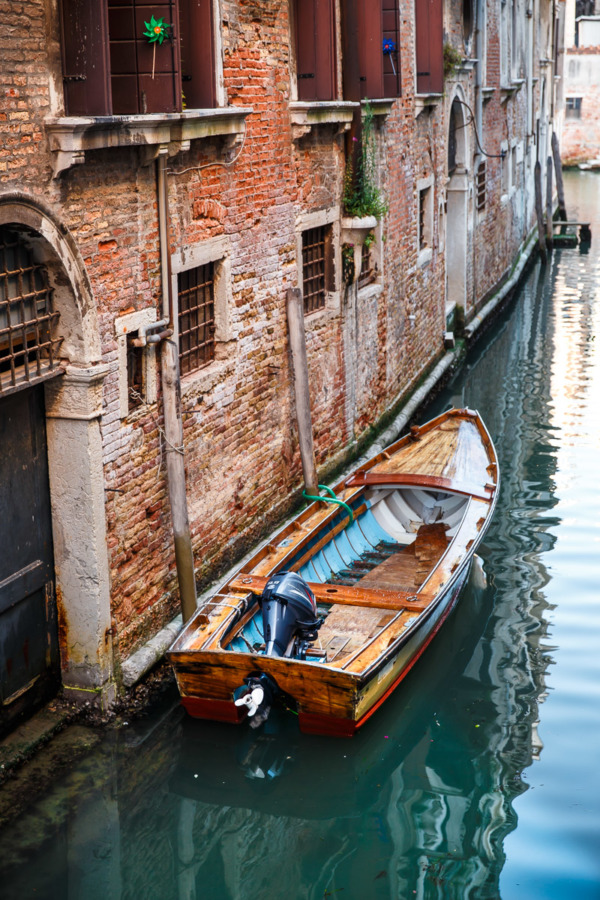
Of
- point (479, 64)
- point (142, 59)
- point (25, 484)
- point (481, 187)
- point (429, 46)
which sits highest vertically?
point (479, 64)

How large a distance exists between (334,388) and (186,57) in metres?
3.41

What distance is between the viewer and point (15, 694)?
219 inches

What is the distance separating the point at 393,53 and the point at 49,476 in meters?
6.50

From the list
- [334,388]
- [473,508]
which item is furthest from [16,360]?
[334,388]

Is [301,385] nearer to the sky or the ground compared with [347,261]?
nearer to the ground

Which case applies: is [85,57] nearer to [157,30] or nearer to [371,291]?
[157,30]

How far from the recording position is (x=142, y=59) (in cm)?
581

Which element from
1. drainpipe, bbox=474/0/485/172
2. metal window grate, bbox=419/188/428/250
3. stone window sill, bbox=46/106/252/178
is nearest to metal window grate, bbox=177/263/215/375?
stone window sill, bbox=46/106/252/178

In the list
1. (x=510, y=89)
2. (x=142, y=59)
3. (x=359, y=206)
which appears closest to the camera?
(x=142, y=59)

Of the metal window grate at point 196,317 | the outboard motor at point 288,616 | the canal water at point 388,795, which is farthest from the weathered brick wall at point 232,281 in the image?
the canal water at point 388,795

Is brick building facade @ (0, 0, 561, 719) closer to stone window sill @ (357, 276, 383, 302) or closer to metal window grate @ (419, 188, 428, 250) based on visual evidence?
stone window sill @ (357, 276, 383, 302)

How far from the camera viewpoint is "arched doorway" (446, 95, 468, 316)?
1559 cm

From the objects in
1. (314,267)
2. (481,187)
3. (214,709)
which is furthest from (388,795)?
(481,187)

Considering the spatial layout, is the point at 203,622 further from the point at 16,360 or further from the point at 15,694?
the point at 16,360
